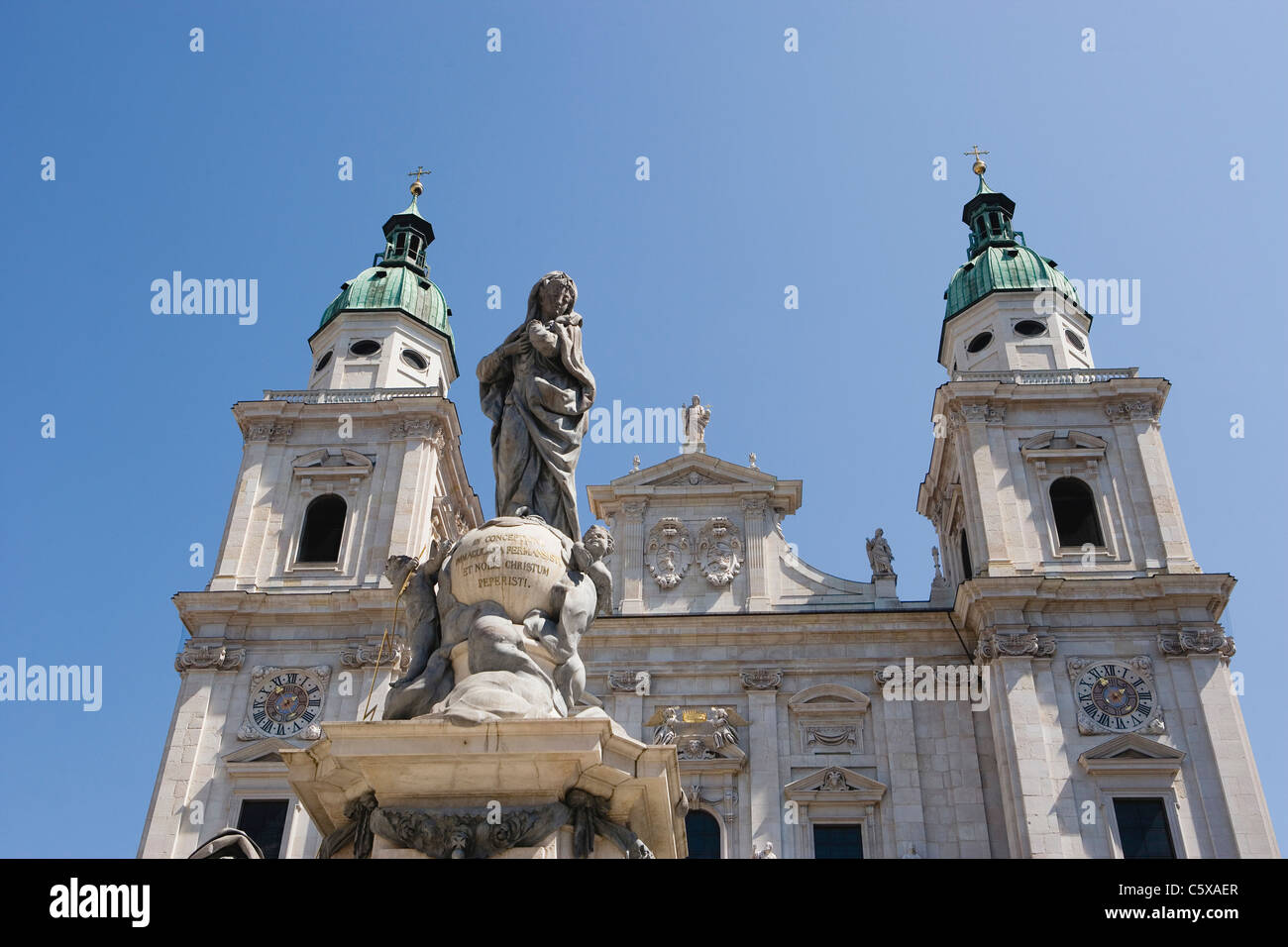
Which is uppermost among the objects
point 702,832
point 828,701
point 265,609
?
point 265,609

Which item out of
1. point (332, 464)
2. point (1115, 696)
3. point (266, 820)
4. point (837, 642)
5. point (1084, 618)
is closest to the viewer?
point (266, 820)

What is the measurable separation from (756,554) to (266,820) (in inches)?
473

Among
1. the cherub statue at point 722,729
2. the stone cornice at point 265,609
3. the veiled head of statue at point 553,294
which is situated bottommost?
the veiled head of statue at point 553,294

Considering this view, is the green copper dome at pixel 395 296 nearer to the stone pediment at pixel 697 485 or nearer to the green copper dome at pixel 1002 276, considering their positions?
the stone pediment at pixel 697 485

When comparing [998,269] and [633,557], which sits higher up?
[998,269]

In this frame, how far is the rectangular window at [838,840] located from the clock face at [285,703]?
1059 centimetres

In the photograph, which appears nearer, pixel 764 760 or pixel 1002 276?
pixel 764 760

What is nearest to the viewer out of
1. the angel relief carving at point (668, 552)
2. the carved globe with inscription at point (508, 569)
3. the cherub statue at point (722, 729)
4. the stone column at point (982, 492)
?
the carved globe with inscription at point (508, 569)

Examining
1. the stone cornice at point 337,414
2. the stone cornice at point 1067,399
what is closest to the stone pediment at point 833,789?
the stone cornice at point 1067,399

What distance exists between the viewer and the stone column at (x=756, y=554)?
27.0m

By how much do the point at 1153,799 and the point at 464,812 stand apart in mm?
20581

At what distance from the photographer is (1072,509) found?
1106 inches

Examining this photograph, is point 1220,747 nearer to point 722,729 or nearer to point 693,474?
point 722,729

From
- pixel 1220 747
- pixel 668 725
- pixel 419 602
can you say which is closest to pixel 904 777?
pixel 668 725
